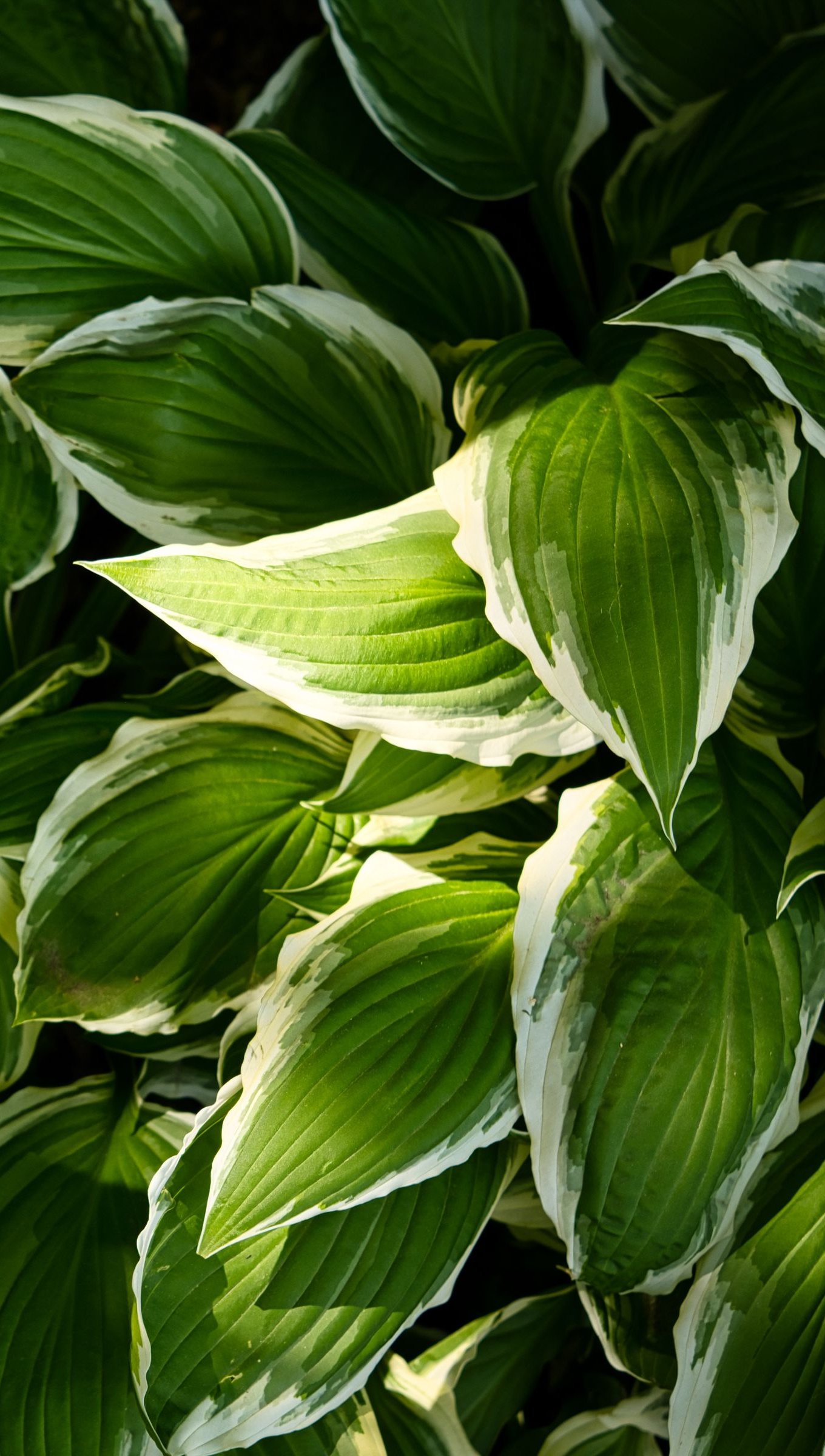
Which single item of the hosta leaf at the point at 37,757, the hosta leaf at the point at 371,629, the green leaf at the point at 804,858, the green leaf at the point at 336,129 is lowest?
the hosta leaf at the point at 37,757

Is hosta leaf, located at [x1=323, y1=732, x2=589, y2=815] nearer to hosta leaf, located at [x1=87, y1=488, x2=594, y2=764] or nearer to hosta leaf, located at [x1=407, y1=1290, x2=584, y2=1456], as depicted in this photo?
hosta leaf, located at [x1=87, y1=488, x2=594, y2=764]

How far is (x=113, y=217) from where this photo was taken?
0.73 meters

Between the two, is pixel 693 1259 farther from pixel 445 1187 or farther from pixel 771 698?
pixel 771 698

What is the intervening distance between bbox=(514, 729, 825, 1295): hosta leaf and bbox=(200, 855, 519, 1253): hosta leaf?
42mm

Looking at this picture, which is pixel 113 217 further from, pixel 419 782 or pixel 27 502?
pixel 419 782

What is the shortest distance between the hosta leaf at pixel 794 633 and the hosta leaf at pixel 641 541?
13cm

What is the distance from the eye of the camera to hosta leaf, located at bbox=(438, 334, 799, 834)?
1.73 feet

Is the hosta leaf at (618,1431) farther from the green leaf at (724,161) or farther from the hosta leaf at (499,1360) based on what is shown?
the green leaf at (724,161)

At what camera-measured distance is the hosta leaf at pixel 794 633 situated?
27.2 inches

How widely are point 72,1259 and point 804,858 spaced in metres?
0.54

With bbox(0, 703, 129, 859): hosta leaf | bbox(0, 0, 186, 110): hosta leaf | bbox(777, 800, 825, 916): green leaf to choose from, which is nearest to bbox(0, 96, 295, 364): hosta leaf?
bbox(0, 0, 186, 110): hosta leaf

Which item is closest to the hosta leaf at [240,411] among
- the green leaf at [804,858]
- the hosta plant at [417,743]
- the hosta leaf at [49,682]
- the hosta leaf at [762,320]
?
the hosta plant at [417,743]

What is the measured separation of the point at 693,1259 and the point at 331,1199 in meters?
0.22

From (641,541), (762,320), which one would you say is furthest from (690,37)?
(641,541)
